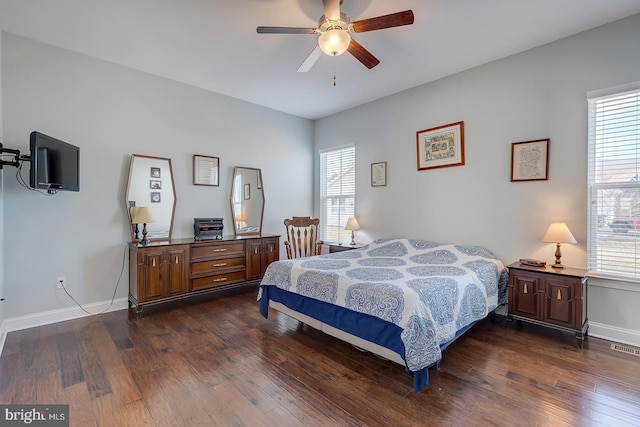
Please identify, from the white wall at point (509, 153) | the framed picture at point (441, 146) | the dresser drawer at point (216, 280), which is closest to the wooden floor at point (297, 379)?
the dresser drawer at point (216, 280)

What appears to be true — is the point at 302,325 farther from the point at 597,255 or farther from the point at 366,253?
the point at 597,255

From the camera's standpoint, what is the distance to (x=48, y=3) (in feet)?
7.93

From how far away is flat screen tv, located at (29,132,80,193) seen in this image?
98.4 inches

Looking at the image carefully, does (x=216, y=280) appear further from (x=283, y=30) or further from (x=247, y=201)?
(x=283, y=30)

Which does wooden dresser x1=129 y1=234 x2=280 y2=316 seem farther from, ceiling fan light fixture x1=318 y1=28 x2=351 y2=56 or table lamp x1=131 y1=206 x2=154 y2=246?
ceiling fan light fixture x1=318 y1=28 x2=351 y2=56

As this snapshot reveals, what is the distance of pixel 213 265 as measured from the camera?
3.80 metres

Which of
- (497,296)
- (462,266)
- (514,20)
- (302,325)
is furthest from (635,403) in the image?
(514,20)

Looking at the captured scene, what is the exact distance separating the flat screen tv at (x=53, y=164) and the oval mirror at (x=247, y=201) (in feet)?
6.20

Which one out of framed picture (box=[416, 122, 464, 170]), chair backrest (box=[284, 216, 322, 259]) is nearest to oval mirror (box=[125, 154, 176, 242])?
chair backrest (box=[284, 216, 322, 259])

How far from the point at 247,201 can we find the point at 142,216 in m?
1.58

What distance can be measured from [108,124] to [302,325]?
3.19m

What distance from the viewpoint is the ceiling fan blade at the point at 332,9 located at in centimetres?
212

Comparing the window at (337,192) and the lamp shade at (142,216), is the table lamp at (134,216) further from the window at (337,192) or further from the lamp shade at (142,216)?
the window at (337,192)

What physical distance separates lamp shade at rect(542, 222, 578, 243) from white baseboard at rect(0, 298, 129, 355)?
463cm
